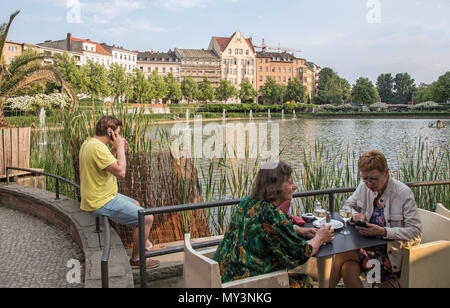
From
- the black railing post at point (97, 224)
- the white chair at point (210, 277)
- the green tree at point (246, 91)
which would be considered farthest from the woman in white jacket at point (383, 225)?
the green tree at point (246, 91)

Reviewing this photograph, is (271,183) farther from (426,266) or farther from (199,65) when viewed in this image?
(199,65)

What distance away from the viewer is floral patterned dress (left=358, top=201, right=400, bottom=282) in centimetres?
277

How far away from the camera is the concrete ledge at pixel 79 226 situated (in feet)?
9.53

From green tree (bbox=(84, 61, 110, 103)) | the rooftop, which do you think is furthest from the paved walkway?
the rooftop

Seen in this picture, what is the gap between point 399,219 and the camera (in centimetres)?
281

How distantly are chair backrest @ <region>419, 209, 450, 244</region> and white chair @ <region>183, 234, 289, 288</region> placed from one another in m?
1.46

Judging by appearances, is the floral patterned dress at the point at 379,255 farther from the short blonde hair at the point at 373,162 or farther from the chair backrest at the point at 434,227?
the chair backrest at the point at 434,227

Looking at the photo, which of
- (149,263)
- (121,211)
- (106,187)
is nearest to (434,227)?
(149,263)

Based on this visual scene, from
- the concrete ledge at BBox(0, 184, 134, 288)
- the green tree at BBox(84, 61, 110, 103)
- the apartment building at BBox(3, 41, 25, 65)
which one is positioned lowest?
the concrete ledge at BBox(0, 184, 134, 288)

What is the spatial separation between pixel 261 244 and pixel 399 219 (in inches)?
47.1

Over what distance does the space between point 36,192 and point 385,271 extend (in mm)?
5276

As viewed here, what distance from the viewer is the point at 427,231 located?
10.2 feet

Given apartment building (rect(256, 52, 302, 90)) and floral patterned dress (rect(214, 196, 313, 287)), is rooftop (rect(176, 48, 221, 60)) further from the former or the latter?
floral patterned dress (rect(214, 196, 313, 287))

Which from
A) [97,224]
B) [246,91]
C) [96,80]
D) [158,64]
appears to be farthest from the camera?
[158,64]
